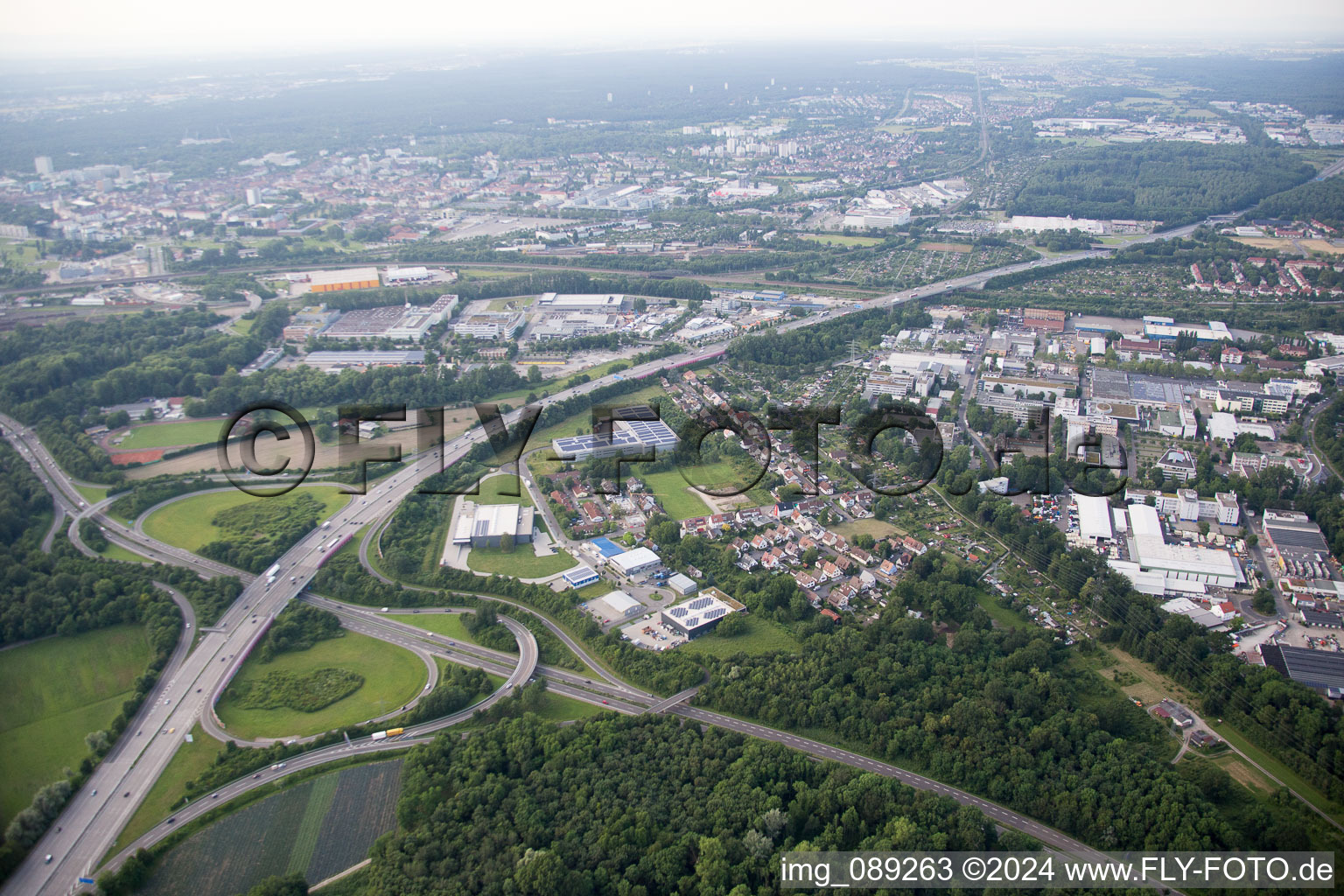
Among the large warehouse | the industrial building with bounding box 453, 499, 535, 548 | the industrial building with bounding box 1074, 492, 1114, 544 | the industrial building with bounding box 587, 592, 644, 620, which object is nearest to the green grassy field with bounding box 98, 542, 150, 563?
the industrial building with bounding box 453, 499, 535, 548

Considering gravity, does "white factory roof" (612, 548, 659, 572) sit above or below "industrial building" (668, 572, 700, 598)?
above

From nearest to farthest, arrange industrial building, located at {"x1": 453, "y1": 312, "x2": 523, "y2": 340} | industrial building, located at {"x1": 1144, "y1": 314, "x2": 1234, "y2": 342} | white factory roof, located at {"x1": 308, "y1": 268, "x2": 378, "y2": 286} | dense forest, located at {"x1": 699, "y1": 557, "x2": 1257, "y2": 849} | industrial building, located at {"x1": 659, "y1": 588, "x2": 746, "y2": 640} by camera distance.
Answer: dense forest, located at {"x1": 699, "y1": 557, "x2": 1257, "y2": 849}, industrial building, located at {"x1": 659, "y1": 588, "x2": 746, "y2": 640}, industrial building, located at {"x1": 1144, "y1": 314, "x2": 1234, "y2": 342}, industrial building, located at {"x1": 453, "y1": 312, "x2": 523, "y2": 340}, white factory roof, located at {"x1": 308, "y1": 268, "x2": 378, "y2": 286}

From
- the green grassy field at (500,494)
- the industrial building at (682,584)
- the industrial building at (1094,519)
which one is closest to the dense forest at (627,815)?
the industrial building at (682,584)

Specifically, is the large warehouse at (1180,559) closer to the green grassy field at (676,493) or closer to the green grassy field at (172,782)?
the green grassy field at (676,493)

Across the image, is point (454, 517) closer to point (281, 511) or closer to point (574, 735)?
point (281, 511)

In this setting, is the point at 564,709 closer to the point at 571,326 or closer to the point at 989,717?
the point at 989,717

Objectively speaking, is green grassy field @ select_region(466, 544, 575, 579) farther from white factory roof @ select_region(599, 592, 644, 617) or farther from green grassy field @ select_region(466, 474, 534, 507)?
green grassy field @ select_region(466, 474, 534, 507)

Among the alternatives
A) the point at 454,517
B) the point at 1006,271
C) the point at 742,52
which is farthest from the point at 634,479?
the point at 742,52
